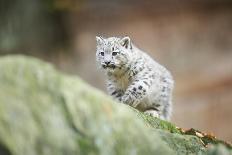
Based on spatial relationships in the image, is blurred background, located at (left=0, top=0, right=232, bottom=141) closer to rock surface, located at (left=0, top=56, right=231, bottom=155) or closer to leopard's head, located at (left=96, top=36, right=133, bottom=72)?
leopard's head, located at (left=96, top=36, right=133, bottom=72)

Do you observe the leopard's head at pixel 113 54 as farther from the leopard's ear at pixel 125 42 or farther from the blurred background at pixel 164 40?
the blurred background at pixel 164 40

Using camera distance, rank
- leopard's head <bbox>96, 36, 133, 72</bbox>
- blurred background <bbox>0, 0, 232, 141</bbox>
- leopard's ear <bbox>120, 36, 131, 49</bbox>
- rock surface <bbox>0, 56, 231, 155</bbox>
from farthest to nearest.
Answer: blurred background <bbox>0, 0, 232, 141</bbox> → leopard's ear <bbox>120, 36, 131, 49</bbox> → leopard's head <bbox>96, 36, 133, 72</bbox> → rock surface <bbox>0, 56, 231, 155</bbox>

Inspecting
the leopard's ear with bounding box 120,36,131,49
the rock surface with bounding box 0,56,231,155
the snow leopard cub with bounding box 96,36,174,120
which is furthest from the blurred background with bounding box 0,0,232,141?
the rock surface with bounding box 0,56,231,155

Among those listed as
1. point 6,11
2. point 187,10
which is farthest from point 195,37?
point 6,11

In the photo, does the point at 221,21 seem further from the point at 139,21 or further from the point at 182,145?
the point at 182,145

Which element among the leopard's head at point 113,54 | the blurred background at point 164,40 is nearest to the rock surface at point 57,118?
the leopard's head at point 113,54

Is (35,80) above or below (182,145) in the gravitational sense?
above

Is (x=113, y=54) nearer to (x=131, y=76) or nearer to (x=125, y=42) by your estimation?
(x=125, y=42)
